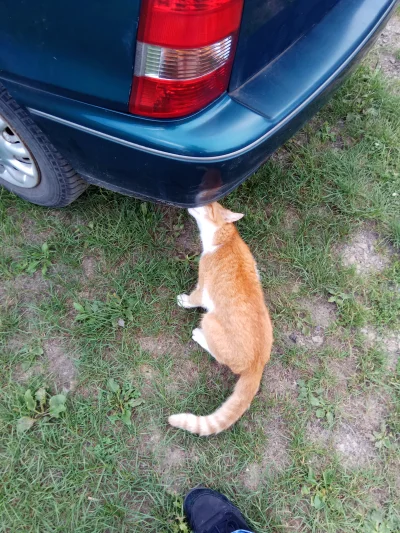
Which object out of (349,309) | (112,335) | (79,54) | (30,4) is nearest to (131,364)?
(112,335)

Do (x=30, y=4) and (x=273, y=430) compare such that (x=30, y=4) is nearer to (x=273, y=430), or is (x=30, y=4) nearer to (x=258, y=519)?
(x=273, y=430)

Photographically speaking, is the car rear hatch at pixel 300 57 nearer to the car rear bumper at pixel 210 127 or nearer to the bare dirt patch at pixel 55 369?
the car rear bumper at pixel 210 127

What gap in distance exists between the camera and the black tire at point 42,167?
2.03 metres

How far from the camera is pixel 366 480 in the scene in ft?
7.29

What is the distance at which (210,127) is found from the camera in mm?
1650

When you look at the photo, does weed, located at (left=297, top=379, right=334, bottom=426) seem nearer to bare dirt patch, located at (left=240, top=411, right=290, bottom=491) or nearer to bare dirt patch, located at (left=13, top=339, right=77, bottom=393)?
bare dirt patch, located at (left=240, top=411, right=290, bottom=491)

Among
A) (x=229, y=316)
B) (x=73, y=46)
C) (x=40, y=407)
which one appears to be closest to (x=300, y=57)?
(x=73, y=46)

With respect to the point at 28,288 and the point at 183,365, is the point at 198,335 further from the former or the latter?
the point at 28,288

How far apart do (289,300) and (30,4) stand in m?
2.04

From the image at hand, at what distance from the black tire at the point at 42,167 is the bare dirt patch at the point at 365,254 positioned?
1840mm

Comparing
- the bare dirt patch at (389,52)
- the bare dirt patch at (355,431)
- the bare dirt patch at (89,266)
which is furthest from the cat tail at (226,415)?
the bare dirt patch at (389,52)

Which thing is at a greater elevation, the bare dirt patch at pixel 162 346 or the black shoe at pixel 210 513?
the bare dirt patch at pixel 162 346

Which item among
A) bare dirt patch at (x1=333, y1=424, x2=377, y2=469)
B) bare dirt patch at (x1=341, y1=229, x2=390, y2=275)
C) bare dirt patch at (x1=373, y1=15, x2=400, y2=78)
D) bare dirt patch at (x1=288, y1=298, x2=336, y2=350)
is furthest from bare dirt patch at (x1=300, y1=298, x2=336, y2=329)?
bare dirt patch at (x1=373, y1=15, x2=400, y2=78)

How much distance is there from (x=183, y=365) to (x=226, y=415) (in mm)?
422
